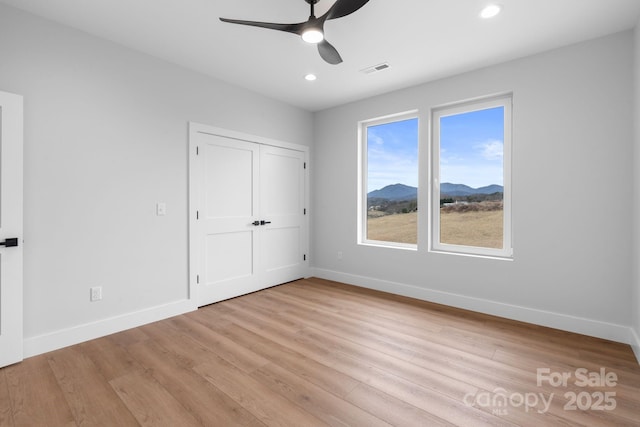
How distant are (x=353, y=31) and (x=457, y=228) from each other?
252cm

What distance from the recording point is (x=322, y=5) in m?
2.18

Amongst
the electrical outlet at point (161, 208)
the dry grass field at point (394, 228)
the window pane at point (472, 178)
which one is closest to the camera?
the electrical outlet at point (161, 208)

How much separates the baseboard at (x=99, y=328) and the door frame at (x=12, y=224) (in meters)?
0.11

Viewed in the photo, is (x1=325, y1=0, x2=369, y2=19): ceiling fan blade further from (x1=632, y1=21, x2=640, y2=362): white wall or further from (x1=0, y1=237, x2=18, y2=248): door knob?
(x1=0, y1=237, x2=18, y2=248): door knob

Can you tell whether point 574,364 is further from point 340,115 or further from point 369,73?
point 340,115

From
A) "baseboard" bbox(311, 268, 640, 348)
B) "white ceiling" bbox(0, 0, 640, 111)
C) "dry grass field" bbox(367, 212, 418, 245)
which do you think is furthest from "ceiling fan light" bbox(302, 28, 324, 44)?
"baseboard" bbox(311, 268, 640, 348)

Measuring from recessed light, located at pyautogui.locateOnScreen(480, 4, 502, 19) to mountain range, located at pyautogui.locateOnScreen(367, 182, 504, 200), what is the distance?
1773mm

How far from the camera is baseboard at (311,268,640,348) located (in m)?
2.63

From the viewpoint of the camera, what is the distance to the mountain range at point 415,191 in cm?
351

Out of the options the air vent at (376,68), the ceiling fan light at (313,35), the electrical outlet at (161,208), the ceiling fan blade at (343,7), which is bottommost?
the electrical outlet at (161,208)

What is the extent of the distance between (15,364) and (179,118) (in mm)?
2542

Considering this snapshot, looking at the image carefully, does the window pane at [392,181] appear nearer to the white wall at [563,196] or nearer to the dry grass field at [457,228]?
the dry grass field at [457,228]

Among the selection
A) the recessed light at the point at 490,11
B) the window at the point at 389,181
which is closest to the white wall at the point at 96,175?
→ the window at the point at 389,181

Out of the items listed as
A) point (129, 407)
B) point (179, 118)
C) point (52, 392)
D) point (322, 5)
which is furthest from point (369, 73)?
point (52, 392)
